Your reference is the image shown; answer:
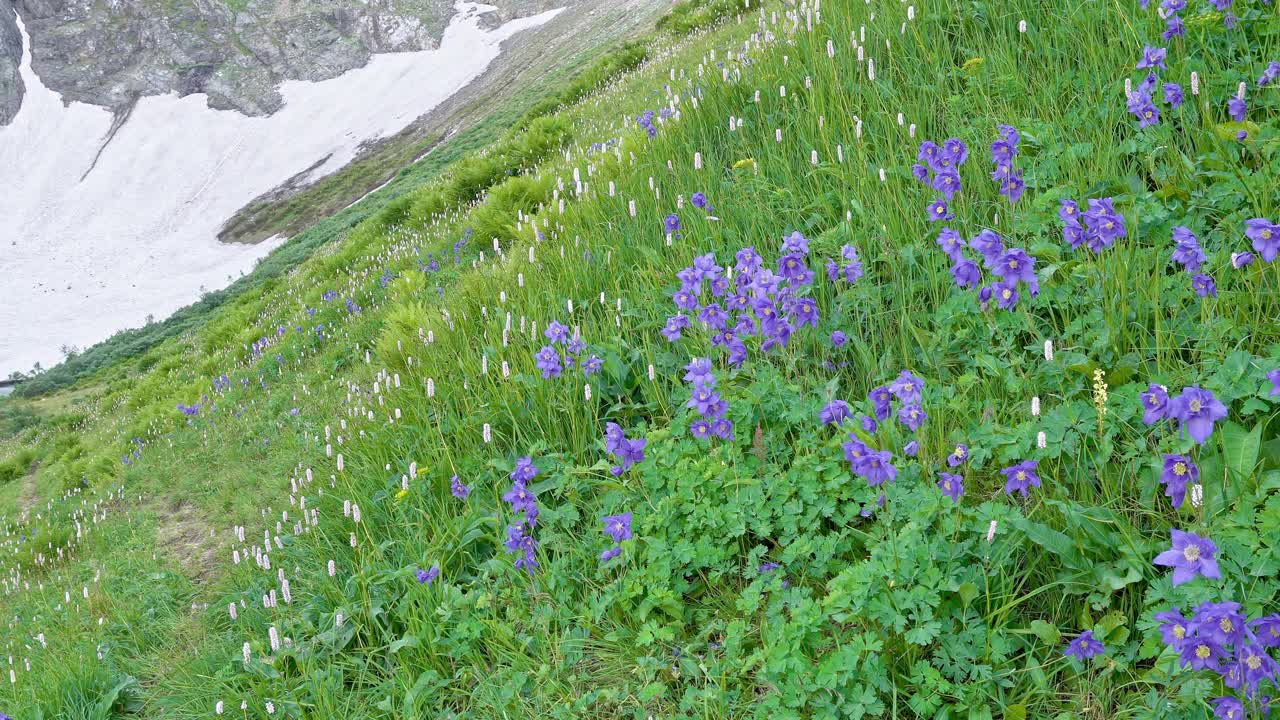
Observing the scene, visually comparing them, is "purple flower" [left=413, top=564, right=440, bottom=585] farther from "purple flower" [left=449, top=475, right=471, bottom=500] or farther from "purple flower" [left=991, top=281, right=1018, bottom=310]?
"purple flower" [left=991, top=281, right=1018, bottom=310]

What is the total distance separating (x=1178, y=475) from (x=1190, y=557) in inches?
14.2

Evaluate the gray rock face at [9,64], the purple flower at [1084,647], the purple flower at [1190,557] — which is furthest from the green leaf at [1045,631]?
the gray rock face at [9,64]

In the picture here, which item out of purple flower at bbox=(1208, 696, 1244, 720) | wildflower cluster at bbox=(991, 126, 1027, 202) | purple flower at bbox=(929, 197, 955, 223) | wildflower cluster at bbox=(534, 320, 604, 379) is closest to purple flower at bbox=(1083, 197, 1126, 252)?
wildflower cluster at bbox=(991, 126, 1027, 202)

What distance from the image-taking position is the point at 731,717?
2611mm

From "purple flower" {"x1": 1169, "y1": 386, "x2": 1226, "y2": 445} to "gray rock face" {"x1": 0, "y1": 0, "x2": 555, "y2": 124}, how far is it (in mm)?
93697

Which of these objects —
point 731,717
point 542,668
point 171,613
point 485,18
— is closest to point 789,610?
point 731,717

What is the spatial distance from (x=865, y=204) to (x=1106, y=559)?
2.47m

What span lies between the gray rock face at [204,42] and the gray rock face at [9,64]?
0.39ft

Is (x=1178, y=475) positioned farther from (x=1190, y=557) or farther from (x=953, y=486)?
(x=953, y=486)

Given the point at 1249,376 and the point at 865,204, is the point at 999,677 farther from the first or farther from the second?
the point at 865,204

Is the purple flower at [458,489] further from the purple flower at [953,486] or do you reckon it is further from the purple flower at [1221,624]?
the purple flower at [1221,624]

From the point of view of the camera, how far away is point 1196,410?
2.32 m

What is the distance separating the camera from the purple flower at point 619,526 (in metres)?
3.16

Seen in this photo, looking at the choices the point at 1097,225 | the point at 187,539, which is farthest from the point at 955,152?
the point at 187,539
